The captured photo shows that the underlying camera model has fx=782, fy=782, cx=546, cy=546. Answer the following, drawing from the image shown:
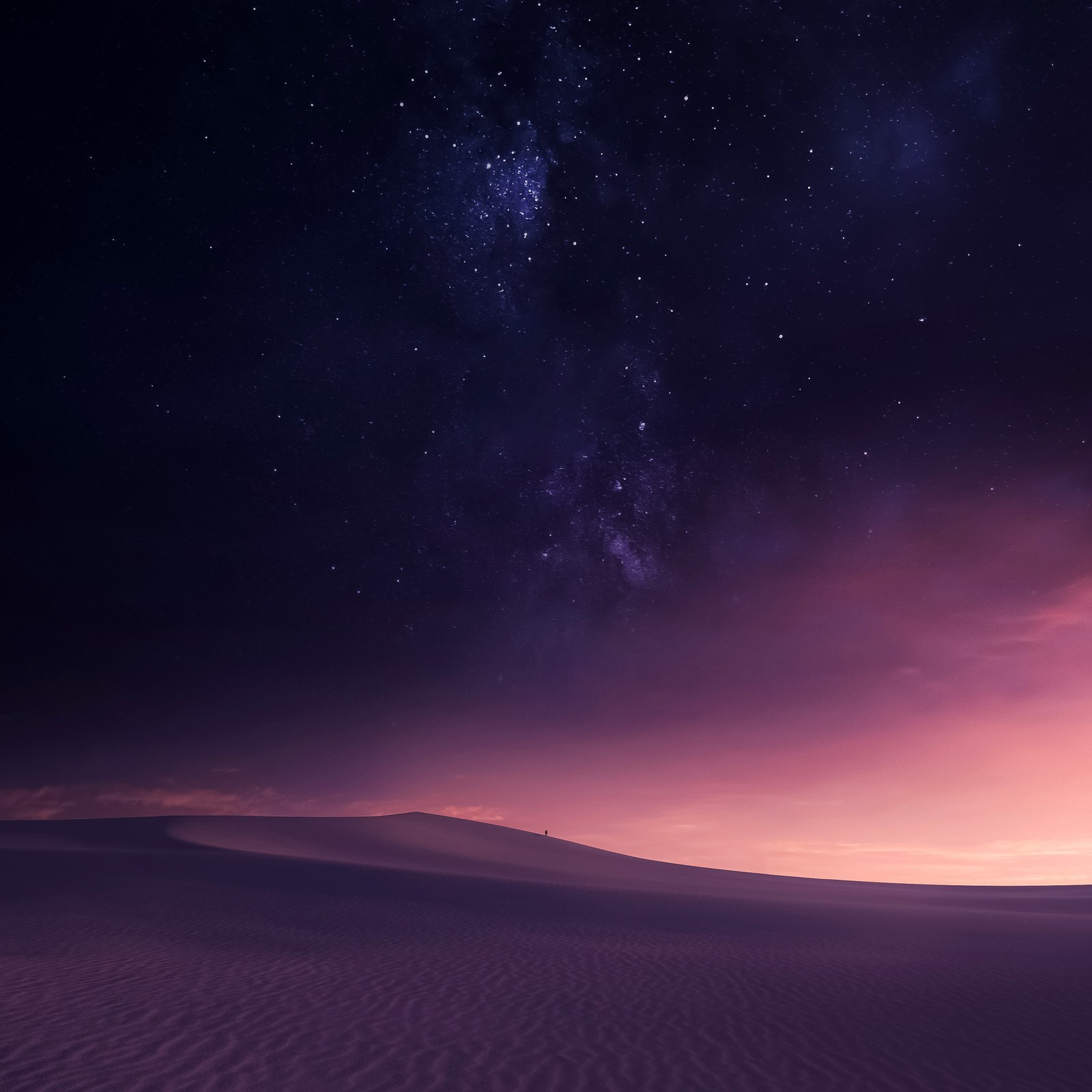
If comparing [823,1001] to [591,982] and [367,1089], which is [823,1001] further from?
[367,1089]

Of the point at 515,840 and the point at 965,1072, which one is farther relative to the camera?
the point at 515,840

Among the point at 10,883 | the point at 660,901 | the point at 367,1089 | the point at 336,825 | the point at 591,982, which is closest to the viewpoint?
the point at 367,1089

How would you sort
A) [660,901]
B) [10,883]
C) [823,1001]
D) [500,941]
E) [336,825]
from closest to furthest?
[823,1001], [500,941], [10,883], [660,901], [336,825]

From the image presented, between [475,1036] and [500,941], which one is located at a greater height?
[500,941]

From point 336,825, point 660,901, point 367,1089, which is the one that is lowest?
point 367,1089

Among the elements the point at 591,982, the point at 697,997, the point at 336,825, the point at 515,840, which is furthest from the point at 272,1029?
the point at 515,840

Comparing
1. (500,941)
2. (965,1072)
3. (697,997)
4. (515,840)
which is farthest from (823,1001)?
(515,840)

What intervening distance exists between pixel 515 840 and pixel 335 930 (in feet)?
141

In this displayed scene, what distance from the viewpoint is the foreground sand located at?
25.7ft

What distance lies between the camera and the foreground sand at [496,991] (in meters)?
7.82

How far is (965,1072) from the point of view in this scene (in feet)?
27.6

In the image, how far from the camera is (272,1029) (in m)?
8.70

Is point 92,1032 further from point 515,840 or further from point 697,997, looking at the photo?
point 515,840

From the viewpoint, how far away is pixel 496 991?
11297mm
